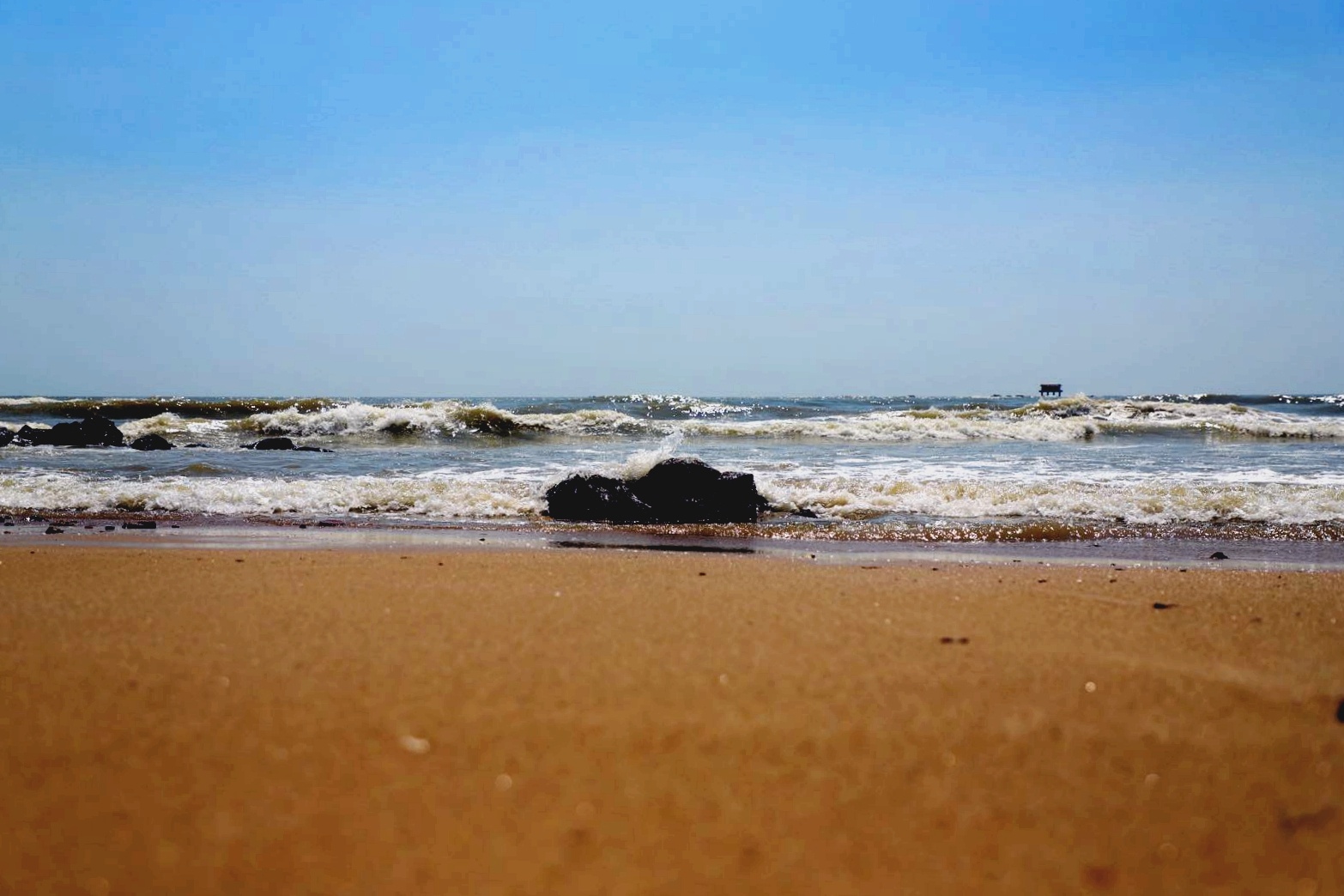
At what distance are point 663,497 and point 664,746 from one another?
6619 mm

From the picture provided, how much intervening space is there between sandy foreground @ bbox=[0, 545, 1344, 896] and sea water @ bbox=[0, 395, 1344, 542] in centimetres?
416

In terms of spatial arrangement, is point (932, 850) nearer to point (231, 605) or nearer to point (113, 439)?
point (231, 605)

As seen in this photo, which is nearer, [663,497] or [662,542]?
[662,542]

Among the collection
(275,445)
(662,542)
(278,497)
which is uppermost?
(275,445)

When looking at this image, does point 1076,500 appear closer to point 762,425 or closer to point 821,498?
point 821,498

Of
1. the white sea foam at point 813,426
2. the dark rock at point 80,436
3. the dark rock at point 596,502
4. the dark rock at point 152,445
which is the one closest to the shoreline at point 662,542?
the dark rock at point 596,502

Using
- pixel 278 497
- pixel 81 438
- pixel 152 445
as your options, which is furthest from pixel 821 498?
pixel 81 438

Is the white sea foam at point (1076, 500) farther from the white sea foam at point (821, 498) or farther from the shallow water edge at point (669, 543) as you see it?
the shallow water edge at point (669, 543)

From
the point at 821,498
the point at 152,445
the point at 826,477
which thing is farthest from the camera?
the point at 152,445

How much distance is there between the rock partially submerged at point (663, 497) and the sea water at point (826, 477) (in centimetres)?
28

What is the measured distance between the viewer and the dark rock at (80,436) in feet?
62.8

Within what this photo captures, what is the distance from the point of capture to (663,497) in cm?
895

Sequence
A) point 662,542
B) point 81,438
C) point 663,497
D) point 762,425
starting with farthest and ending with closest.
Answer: point 762,425
point 81,438
point 663,497
point 662,542

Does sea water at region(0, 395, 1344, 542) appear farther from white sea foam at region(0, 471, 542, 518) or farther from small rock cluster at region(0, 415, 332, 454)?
small rock cluster at region(0, 415, 332, 454)
